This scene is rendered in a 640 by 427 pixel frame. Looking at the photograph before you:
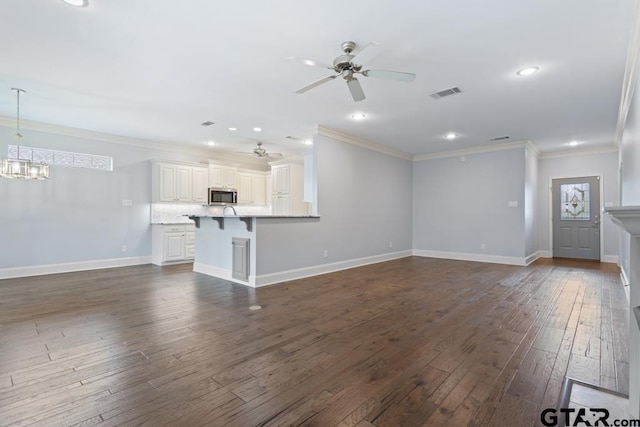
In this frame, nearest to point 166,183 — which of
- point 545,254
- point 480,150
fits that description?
point 480,150

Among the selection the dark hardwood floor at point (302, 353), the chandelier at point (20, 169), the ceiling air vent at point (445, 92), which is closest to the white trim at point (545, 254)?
the dark hardwood floor at point (302, 353)

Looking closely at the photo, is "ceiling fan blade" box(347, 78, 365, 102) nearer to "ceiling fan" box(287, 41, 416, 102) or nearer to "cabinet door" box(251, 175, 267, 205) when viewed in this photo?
"ceiling fan" box(287, 41, 416, 102)

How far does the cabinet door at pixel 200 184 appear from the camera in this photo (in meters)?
7.38

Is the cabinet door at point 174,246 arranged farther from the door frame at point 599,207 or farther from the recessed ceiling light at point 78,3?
the door frame at point 599,207

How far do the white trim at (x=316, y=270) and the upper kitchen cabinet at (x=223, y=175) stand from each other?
3.75m

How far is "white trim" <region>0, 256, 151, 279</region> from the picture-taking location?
17.1 feet

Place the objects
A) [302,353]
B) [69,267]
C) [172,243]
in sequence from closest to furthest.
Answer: [302,353], [69,267], [172,243]

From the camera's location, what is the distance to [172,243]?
21.7ft

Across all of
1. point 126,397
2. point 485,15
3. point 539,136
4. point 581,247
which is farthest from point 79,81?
point 581,247

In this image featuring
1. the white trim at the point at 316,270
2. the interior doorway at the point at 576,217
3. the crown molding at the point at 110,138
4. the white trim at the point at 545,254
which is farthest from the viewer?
the white trim at the point at 545,254

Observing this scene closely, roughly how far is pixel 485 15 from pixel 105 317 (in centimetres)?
460

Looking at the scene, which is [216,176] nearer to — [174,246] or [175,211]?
[175,211]

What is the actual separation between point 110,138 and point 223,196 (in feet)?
8.70

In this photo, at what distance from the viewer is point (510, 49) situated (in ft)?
9.55
